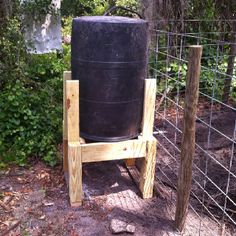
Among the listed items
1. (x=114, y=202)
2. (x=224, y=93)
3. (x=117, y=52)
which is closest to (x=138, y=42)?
(x=117, y=52)

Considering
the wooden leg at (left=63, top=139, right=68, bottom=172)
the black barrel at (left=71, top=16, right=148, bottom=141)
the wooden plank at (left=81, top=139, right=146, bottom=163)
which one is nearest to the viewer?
the black barrel at (left=71, top=16, right=148, bottom=141)

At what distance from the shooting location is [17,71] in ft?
12.9

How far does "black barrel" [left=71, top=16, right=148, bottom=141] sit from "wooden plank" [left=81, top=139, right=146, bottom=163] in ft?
0.17

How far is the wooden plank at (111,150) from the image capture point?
8.00ft

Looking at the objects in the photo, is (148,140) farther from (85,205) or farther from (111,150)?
(85,205)

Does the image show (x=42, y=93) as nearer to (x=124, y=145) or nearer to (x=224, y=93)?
(x=124, y=145)

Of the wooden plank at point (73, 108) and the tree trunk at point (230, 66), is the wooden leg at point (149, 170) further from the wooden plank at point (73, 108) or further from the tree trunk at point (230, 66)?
the tree trunk at point (230, 66)

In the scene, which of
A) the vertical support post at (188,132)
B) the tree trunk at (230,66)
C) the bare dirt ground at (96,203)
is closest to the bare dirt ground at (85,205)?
the bare dirt ground at (96,203)

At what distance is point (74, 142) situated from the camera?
2430mm

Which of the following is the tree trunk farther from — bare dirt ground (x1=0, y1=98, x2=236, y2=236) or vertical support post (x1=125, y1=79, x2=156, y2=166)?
vertical support post (x1=125, y1=79, x2=156, y2=166)

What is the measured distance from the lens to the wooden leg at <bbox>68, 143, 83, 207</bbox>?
2.41 m

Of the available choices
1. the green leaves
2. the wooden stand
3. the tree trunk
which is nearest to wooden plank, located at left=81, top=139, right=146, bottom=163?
the wooden stand

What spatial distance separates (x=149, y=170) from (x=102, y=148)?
1.41ft

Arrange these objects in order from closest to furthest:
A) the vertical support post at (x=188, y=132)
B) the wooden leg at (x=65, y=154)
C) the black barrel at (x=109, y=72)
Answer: the vertical support post at (x=188, y=132) → the black barrel at (x=109, y=72) → the wooden leg at (x=65, y=154)
